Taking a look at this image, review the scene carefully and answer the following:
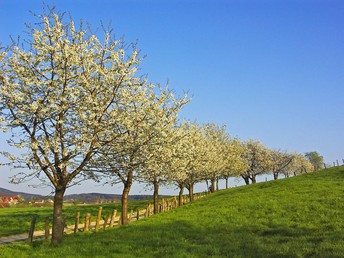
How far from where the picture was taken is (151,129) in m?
22.2

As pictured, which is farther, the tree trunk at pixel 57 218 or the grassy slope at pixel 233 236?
the tree trunk at pixel 57 218

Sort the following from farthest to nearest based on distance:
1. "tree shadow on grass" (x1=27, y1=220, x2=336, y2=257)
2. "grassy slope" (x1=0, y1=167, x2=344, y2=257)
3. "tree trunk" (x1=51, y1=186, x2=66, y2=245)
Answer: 1. "tree trunk" (x1=51, y1=186, x2=66, y2=245)
2. "grassy slope" (x1=0, y1=167, x2=344, y2=257)
3. "tree shadow on grass" (x1=27, y1=220, x2=336, y2=257)

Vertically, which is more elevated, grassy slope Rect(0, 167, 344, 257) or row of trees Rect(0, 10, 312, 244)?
row of trees Rect(0, 10, 312, 244)

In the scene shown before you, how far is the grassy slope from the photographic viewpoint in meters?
17.9

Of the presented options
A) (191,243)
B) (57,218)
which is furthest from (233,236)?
(57,218)

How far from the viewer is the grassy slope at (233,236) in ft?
58.6

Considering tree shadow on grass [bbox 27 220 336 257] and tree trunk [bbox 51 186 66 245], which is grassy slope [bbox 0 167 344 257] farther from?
tree trunk [bbox 51 186 66 245]

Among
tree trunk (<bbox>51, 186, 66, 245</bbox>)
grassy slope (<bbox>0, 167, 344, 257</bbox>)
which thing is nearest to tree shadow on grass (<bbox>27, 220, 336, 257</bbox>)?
grassy slope (<bbox>0, 167, 344, 257</bbox>)

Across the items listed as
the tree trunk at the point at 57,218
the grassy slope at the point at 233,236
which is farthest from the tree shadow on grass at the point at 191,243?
the tree trunk at the point at 57,218

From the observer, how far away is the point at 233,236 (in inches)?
872

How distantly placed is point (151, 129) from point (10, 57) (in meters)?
8.91

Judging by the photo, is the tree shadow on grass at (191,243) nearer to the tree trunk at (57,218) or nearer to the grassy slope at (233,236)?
the grassy slope at (233,236)

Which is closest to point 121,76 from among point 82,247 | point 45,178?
point 45,178

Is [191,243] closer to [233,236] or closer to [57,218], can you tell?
[233,236]
